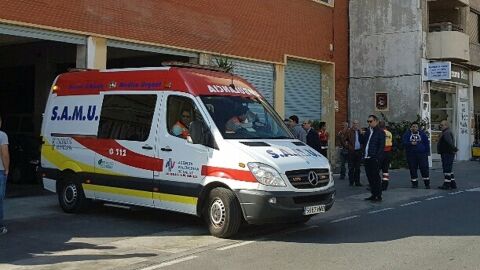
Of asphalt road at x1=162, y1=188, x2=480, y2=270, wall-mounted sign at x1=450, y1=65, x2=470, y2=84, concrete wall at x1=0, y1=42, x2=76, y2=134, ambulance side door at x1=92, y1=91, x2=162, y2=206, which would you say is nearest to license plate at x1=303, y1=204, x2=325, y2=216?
asphalt road at x1=162, y1=188, x2=480, y2=270

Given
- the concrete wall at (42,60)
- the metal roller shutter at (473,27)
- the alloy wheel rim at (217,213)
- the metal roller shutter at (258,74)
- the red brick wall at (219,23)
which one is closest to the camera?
the alloy wheel rim at (217,213)

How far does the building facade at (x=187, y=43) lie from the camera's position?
46.9 ft

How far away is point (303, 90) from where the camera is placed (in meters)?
23.0

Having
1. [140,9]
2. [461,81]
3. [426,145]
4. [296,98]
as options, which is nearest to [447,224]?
[426,145]

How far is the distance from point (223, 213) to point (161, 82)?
8.11 ft

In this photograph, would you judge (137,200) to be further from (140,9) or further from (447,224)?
(140,9)

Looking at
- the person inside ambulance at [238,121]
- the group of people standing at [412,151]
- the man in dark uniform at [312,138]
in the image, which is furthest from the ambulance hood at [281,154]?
the man in dark uniform at [312,138]

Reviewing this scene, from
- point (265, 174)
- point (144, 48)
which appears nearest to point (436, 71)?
point (144, 48)

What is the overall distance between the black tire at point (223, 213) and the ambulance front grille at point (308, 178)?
88cm

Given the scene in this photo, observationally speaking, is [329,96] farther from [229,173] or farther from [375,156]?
[229,173]

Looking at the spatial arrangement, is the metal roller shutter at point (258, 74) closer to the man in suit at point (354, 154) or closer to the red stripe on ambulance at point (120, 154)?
the man in suit at point (354, 154)

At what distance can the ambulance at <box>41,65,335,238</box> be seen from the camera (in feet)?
27.4

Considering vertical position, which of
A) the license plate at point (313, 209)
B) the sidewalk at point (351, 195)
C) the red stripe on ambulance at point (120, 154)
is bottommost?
the sidewalk at point (351, 195)

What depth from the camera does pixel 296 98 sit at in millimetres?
22594
